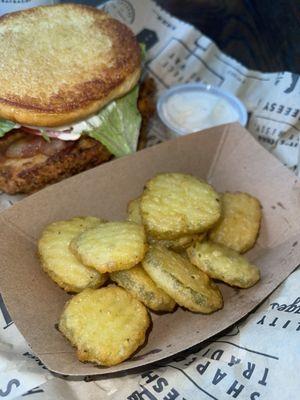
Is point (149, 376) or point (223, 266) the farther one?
point (223, 266)

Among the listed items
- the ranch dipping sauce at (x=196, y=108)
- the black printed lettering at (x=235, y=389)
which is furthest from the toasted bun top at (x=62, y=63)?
the black printed lettering at (x=235, y=389)

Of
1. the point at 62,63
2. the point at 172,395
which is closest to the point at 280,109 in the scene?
the point at 62,63

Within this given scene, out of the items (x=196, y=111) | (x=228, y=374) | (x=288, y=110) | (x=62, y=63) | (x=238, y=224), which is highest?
(x=62, y=63)

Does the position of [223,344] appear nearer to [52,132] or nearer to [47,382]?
[47,382]

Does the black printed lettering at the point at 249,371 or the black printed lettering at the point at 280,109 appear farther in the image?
the black printed lettering at the point at 280,109

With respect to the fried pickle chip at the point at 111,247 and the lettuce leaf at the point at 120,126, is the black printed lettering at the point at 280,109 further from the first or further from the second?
the fried pickle chip at the point at 111,247

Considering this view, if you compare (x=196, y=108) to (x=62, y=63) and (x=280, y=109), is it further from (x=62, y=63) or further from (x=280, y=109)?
(x=62, y=63)
